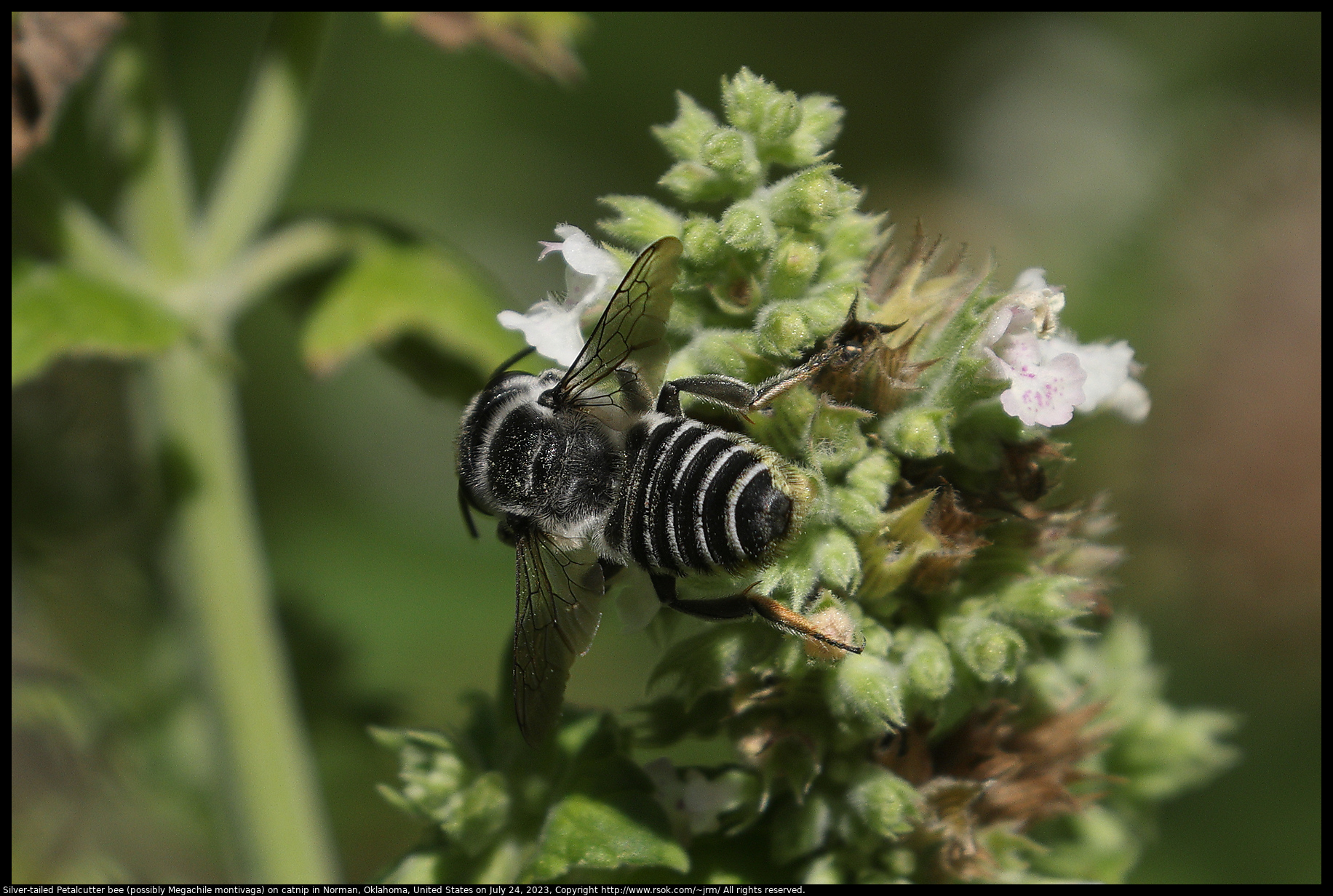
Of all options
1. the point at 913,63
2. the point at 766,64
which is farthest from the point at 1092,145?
the point at 766,64

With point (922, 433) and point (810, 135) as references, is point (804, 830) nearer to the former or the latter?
point (922, 433)

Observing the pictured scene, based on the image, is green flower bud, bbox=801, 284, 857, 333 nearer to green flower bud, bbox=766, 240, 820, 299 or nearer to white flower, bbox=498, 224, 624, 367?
green flower bud, bbox=766, 240, 820, 299

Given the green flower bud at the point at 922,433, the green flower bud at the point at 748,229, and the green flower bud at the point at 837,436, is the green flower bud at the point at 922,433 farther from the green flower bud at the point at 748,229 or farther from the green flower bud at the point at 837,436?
the green flower bud at the point at 748,229

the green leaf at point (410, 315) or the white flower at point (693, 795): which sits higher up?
the green leaf at point (410, 315)

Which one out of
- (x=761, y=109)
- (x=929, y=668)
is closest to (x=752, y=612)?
(x=929, y=668)

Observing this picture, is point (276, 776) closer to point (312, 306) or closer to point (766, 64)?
point (312, 306)

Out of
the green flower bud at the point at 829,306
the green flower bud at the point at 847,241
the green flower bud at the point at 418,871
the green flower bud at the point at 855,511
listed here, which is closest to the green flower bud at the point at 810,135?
the green flower bud at the point at 847,241
